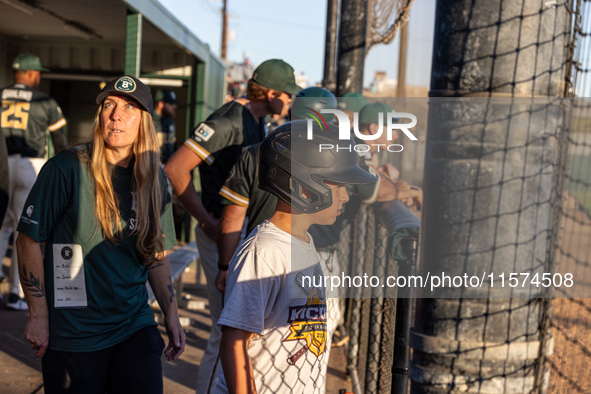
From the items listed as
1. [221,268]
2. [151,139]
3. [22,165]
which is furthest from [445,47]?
[22,165]

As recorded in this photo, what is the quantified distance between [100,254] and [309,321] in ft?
3.51

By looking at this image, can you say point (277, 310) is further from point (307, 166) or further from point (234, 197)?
point (234, 197)

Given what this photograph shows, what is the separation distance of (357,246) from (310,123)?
10.0ft

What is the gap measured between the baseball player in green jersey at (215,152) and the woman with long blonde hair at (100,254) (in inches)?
34.9

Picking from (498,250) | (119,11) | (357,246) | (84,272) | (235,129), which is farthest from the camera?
(119,11)

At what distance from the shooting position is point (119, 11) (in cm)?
765

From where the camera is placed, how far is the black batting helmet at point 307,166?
1.93m

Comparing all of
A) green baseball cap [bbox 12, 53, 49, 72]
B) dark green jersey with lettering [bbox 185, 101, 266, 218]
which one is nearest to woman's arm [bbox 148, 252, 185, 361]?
dark green jersey with lettering [bbox 185, 101, 266, 218]

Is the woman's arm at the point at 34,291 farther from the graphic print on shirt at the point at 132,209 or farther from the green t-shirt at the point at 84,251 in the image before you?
the graphic print on shirt at the point at 132,209

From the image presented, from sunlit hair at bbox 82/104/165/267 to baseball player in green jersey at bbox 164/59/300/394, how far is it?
851 millimetres

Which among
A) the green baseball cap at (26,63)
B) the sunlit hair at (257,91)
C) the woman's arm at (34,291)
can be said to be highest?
the green baseball cap at (26,63)

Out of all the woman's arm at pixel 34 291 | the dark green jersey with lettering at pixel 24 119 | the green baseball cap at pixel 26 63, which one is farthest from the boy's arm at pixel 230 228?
the green baseball cap at pixel 26 63

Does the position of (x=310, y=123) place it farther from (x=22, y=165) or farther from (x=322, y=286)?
(x=22, y=165)

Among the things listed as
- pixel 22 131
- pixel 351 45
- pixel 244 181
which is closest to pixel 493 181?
pixel 244 181
